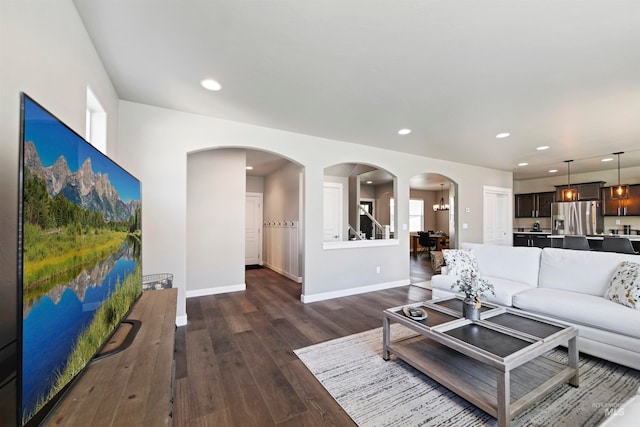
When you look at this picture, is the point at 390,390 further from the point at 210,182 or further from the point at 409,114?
the point at 210,182

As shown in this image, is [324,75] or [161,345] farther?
[324,75]

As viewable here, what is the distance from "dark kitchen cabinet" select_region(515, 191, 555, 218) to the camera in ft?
25.8

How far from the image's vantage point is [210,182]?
456 centimetres

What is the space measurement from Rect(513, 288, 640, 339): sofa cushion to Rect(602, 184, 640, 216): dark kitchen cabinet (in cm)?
576

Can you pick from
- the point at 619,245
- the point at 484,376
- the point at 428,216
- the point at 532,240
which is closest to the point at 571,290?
the point at 484,376

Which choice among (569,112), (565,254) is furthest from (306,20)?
(565,254)

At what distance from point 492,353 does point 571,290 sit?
206 cm

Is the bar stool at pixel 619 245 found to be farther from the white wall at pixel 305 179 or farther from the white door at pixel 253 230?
the white door at pixel 253 230

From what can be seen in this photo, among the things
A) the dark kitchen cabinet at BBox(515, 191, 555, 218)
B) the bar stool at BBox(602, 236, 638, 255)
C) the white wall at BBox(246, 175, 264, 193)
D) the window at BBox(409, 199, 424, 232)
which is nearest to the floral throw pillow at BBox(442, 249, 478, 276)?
the bar stool at BBox(602, 236, 638, 255)

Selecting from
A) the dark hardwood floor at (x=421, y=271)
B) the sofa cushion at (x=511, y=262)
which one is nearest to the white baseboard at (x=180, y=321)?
the sofa cushion at (x=511, y=262)

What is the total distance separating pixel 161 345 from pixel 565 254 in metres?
4.01

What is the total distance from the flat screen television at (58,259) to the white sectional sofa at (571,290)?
347cm

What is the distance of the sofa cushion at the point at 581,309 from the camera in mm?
2148

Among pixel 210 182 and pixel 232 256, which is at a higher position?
pixel 210 182
